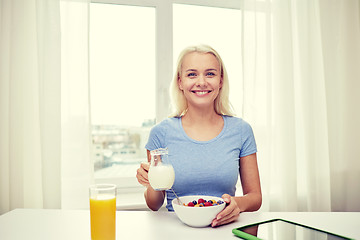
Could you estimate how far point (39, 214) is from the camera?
47.9 inches

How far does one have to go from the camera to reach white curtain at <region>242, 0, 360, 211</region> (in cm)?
240

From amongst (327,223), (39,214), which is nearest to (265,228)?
(327,223)

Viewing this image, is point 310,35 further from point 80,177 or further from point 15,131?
point 15,131

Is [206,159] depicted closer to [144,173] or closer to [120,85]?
[144,173]

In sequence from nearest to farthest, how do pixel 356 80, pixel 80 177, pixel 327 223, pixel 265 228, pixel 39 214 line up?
1. pixel 265 228
2. pixel 327 223
3. pixel 39 214
4. pixel 80 177
5. pixel 356 80

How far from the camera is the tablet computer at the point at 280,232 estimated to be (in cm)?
93

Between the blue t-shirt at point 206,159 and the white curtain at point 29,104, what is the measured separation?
86cm

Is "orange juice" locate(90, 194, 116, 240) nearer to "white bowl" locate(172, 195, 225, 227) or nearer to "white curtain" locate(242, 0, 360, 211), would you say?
"white bowl" locate(172, 195, 225, 227)

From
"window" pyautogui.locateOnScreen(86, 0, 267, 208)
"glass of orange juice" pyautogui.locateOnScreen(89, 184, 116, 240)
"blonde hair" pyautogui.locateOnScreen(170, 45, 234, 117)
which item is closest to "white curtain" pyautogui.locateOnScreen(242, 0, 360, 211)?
"window" pyautogui.locateOnScreen(86, 0, 267, 208)

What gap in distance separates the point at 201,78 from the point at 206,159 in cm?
39

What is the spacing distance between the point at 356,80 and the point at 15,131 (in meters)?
2.56

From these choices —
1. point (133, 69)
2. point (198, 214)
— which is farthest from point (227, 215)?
point (133, 69)

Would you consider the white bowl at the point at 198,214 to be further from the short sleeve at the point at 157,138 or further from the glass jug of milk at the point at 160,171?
the short sleeve at the point at 157,138

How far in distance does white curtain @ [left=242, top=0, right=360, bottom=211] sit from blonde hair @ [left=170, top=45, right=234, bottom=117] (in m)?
0.72
